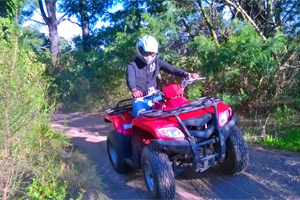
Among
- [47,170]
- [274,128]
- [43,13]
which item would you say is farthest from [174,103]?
[43,13]

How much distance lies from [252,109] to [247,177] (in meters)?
4.98

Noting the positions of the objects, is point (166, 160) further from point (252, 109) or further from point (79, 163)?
point (252, 109)

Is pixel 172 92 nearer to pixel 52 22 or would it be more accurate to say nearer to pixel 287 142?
pixel 287 142

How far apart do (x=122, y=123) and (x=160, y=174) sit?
1647 mm

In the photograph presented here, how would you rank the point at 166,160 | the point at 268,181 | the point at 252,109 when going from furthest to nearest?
the point at 252,109
the point at 268,181
the point at 166,160

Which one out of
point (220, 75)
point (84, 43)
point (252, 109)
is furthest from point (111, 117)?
point (84, 43)

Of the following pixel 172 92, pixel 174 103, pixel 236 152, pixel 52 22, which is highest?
pixel 52 22

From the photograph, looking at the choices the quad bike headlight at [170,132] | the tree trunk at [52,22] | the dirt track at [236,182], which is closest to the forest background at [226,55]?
the dirt track at [236,182]

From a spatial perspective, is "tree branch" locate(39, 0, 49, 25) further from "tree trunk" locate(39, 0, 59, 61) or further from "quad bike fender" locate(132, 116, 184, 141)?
"quad bike fender" locate(132, 116, 184, 141)

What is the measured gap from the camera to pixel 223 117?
466cm

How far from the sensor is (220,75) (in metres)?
9.05

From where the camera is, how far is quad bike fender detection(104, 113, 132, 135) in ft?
18.3

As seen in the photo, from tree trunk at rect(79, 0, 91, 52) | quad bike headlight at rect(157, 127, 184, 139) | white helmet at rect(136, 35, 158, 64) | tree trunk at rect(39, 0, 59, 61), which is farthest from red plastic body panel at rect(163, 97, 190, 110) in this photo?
tree trunk at rect(39, 0, 59, 61)

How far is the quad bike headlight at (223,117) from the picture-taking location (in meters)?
4.60
